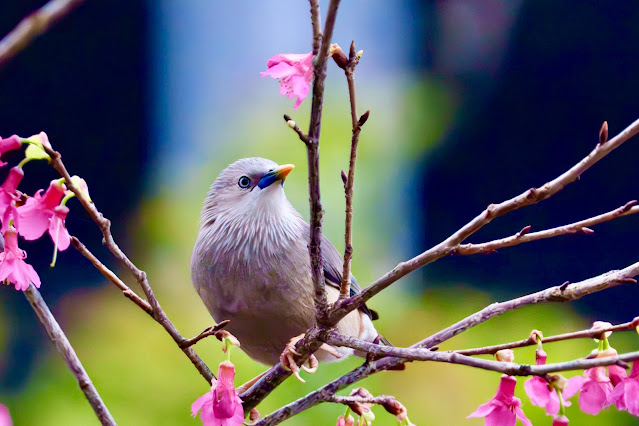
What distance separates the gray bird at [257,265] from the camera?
32.9 inches

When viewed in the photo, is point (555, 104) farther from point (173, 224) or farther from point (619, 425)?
point (173, 224)

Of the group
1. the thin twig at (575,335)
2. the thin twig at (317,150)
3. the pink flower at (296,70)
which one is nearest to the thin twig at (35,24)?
the thin twig at (317,150)

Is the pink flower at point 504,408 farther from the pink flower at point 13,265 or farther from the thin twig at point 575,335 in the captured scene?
the pink flower at point 13,265

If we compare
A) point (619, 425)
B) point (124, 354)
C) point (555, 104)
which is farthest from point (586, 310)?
point (124, 354)

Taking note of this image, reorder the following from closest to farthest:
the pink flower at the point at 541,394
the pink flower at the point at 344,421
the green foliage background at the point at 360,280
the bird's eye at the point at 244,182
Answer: the pink flower at the point at 541,394 → the pink flower at the point at 344,421 → the bird's eye at the point at 244,182 → the green foliage background at the point at 360,280

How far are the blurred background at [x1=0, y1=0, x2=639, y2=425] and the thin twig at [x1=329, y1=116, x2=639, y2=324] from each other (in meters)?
0.95

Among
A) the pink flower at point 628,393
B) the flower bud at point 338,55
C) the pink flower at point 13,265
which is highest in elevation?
the flower bud at point 338,55

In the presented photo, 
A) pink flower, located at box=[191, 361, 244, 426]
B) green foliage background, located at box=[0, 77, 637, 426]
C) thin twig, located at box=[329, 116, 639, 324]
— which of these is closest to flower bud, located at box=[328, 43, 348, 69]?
thin twig, located at box=[329, 116, 639, 324]

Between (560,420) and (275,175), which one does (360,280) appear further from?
(560,420)

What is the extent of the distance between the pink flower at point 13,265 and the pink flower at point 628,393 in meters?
0.45

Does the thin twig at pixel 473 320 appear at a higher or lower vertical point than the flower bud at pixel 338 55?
lower

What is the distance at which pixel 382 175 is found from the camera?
1.67 metres

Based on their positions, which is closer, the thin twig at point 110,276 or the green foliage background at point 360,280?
the thin twig at point 110,276

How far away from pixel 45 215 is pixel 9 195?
0.03 m
